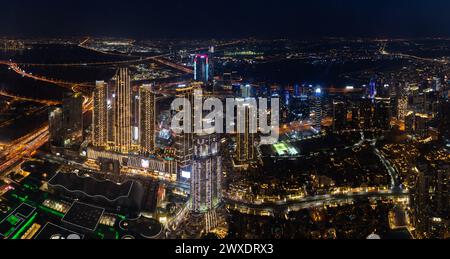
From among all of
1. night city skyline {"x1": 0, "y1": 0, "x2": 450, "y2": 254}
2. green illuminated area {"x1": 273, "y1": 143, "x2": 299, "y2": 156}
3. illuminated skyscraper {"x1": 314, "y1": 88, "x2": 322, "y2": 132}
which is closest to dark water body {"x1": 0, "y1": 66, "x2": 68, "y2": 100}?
night city skyline {"x1": 0, "y1": 0, "x2": 450, "y2": 254}

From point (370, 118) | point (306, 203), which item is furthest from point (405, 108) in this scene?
point (306, 203)

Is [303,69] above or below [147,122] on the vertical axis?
above

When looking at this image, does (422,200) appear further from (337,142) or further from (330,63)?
(337,142)

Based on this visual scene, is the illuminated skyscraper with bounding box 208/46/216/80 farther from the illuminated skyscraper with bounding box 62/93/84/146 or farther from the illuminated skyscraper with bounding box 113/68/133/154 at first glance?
the illuminated skyscraper with bounding box 62/93/84/146

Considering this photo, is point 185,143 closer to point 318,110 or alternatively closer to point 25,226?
point 25,226

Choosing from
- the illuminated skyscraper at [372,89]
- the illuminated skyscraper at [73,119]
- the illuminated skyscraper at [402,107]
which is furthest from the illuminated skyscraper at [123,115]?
the illuminated skyscraper at [402,107]

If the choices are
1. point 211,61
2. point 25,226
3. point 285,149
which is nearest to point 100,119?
point 211,61
